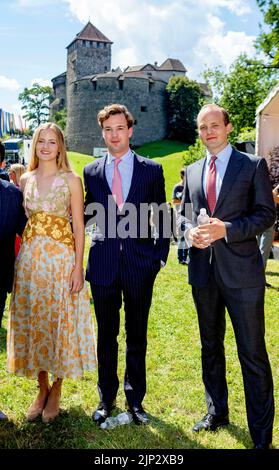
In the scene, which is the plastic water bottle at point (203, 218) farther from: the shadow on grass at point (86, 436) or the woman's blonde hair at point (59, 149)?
the shadow on grass at point (86, 436)

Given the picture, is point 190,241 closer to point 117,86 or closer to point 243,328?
point 243,328

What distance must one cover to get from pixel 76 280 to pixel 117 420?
116 centimetres

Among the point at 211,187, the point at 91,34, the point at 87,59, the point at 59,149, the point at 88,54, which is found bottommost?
the point at 211,187

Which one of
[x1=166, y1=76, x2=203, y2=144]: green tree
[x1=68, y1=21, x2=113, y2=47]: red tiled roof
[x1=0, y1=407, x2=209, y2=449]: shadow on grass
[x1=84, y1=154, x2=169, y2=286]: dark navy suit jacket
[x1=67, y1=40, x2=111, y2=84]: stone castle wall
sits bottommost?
[x1=0, y1=407, x2=209, y2=449]: shadow on grass

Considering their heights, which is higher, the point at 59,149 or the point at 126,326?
the point at 59,149

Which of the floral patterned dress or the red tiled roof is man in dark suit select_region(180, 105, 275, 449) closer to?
the floral patterned dress

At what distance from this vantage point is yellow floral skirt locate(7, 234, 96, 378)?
11.4ft

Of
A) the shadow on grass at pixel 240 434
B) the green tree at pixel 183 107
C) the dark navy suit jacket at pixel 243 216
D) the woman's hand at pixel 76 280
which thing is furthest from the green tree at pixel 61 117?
the shadow on grass at pixel 240 434

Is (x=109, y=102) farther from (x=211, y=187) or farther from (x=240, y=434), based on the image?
(x=240, y=434)

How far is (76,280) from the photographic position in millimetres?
3480

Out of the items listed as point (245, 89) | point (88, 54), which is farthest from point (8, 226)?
point (88, 54)

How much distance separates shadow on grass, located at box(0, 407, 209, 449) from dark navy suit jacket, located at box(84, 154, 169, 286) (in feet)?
3.74

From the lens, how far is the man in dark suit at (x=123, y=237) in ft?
11.2

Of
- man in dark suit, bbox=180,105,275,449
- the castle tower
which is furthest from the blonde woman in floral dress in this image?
the castle tower
